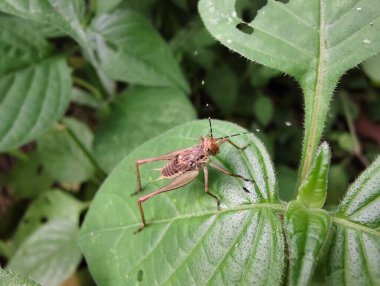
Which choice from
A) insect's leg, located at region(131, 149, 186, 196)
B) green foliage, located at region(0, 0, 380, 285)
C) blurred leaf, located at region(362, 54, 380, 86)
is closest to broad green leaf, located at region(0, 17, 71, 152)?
green foliage, located at region(0, 0, 380, 285)

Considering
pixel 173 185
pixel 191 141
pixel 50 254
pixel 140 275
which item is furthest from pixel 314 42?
pixel 50 254

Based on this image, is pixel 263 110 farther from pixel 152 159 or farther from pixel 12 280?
pixel 12 280

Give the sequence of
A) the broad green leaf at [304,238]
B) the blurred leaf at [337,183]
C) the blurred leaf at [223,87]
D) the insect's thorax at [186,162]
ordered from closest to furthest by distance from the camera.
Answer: the broad green leaf at [304,238]
the insect's thorax at [186,162]
the blurred leaf at [337,183]
the blurred leaf at [223,87]

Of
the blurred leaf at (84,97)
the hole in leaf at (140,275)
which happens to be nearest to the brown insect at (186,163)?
the hole in leaf at (140,275)

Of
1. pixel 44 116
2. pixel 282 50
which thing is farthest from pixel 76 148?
pixel 282 50

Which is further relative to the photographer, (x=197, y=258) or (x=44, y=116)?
(x=44, y=116)

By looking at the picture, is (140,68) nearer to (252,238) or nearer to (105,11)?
(105,11)

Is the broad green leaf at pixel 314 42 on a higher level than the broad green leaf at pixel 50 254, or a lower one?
higher

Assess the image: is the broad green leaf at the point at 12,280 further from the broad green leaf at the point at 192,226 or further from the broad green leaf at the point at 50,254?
the broad green leaf at the point at 50,254
